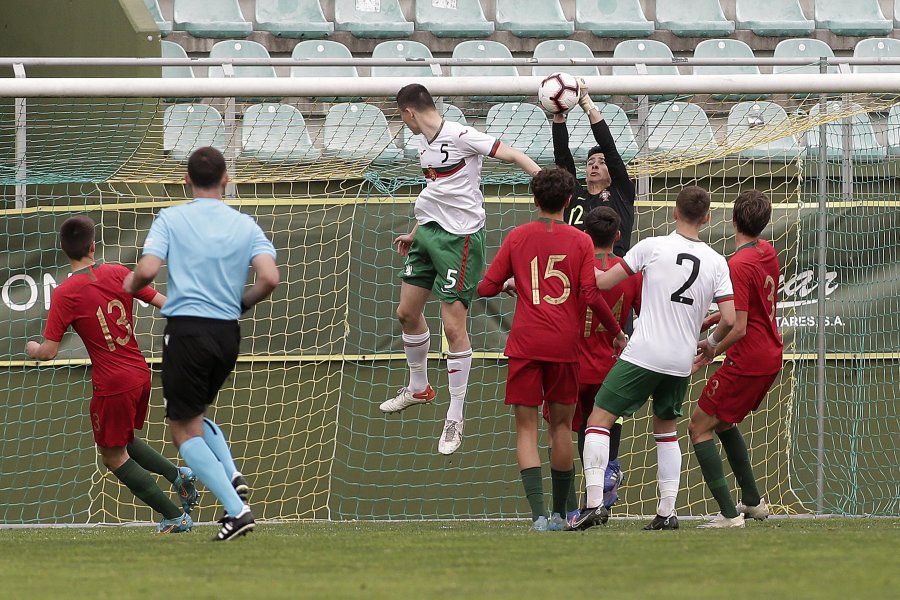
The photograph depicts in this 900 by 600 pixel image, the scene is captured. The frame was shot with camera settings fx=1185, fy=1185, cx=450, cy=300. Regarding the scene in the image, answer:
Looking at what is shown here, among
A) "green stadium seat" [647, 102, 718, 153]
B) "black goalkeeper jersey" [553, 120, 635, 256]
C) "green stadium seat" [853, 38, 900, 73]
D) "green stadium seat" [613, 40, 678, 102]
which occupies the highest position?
"green stadium seat" [853, 38, 900, 73]

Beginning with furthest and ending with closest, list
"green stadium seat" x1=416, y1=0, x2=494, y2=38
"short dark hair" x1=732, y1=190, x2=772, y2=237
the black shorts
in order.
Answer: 1. "green stadium seat" x1=416, y1=0, x2=494, y2=38
2. "short dark hair" x1=732, y1=190, x2=772, y2=237
3. the black shorts

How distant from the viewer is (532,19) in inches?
495

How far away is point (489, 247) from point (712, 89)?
2281 mm

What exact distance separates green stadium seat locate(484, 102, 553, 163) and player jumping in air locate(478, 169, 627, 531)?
3448 mm

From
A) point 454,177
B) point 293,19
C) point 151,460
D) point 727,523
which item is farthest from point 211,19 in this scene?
A: point 727,523

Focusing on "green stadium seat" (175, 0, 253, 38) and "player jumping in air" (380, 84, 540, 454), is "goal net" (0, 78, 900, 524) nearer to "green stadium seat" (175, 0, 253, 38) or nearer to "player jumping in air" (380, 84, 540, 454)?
"player jumping in air" (380, 84, 540, 454)

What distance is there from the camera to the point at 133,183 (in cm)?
910

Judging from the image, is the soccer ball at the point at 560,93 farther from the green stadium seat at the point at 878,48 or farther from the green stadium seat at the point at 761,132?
the green stadium seat at the point at 878,48

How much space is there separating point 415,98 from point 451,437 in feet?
6.78

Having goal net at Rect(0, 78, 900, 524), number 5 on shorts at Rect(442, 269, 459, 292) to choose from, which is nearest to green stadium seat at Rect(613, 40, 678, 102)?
goal net at Rect(0, 78, 900, 524)

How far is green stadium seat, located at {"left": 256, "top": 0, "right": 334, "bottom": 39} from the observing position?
12023 millimetres

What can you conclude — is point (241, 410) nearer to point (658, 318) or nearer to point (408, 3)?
point (658, 318)

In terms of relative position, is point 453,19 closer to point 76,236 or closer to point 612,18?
point 612,18

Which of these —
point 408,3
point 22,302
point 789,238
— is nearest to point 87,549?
point 22,302
